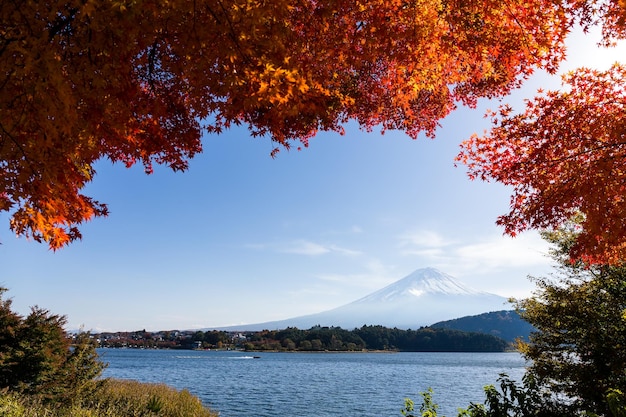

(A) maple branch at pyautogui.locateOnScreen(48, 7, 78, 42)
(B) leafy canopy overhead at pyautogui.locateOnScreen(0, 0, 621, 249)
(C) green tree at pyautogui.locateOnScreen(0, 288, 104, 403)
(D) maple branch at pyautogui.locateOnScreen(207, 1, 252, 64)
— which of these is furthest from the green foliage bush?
(D) maple branch at pyautogui.locateOnScreen(207, 1, 252, 64)

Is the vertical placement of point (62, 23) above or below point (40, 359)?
above

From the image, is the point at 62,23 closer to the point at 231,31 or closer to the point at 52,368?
the point at 231,31

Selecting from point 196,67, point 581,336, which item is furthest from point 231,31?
point 581,336

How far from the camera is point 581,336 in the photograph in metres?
12.5

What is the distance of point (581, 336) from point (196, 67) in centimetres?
1367

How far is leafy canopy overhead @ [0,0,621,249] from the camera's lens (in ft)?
12.4

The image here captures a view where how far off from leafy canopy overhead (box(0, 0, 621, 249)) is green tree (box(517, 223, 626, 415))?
25.1ft

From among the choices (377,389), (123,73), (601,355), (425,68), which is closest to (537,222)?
(425,68)

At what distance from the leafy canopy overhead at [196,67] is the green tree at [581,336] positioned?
7644 millimetres

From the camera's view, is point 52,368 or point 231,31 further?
point 52,368

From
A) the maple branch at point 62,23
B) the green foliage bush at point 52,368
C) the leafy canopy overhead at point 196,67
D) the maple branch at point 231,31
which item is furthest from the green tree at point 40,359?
the maple branch at point 231,31

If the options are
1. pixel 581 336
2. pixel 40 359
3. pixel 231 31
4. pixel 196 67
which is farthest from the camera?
pixel 40 359

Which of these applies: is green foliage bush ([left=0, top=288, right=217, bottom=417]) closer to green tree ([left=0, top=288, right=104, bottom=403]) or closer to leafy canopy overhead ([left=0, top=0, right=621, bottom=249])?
green tree ([left=0, top=288, right=104, bottom=403])

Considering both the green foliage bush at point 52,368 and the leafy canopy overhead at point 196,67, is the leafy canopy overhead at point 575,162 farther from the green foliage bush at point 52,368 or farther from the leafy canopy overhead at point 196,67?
the green foliage bush at point 52,368
